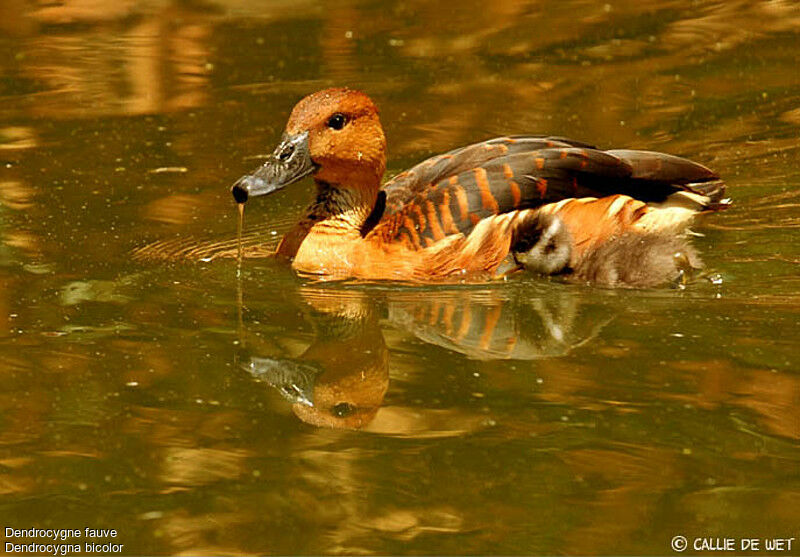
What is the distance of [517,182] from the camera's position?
7961 mm

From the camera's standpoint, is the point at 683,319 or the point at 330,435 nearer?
the point at 330,435

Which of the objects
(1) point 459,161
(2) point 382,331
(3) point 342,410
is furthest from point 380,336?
(1) point 459,161

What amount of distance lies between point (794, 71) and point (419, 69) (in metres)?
2.85

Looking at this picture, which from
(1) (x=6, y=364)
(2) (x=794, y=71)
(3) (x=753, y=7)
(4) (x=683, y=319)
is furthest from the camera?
(3) (x=753, y=7)

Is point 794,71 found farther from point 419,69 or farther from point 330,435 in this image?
point 330,435

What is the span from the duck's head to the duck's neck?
0.13 feet

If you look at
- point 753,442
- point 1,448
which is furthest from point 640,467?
point 1,448

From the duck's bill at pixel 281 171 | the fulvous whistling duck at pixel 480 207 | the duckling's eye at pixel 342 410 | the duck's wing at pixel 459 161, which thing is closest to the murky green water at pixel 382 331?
the duckling's eye at pixel 342 410

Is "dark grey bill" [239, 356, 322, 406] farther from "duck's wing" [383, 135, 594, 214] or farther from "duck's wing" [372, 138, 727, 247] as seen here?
"duck's wing" [383, 135, 594, 214]

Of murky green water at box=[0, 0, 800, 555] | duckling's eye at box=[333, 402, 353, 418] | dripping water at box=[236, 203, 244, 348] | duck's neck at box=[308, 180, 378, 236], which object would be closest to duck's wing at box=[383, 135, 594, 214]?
duck's neck at box=[308, 180, 378, 236]

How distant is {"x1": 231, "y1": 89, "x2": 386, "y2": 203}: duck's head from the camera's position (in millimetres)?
8133

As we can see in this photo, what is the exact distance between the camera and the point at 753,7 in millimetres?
13344

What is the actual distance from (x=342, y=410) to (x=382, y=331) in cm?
107

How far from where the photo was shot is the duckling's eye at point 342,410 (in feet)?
20.4
